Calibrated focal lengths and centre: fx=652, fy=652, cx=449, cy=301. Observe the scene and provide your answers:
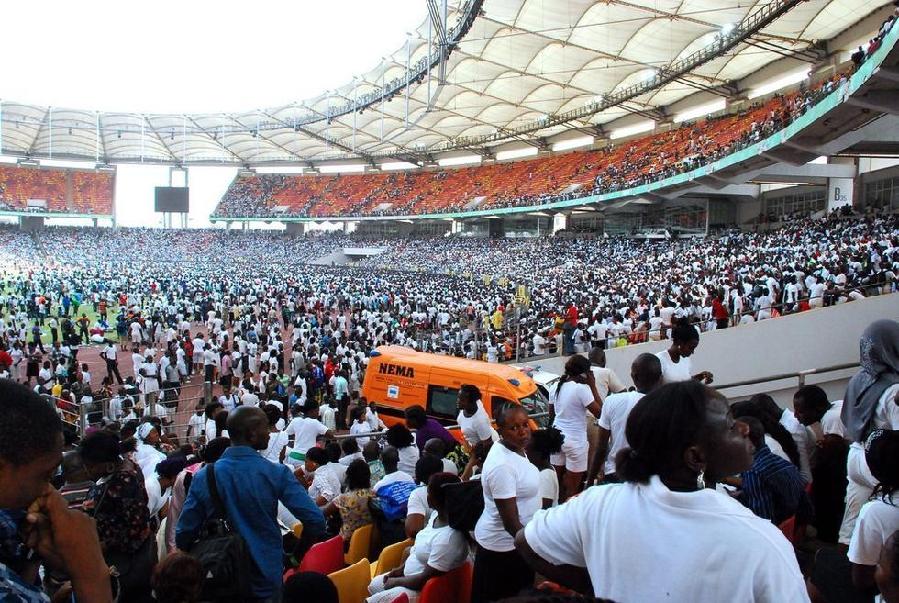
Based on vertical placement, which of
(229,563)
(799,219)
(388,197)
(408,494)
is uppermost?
(388,197)

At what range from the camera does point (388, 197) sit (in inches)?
2292

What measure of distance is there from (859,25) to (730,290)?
62.8ft

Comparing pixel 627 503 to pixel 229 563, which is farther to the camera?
pixel 229 563

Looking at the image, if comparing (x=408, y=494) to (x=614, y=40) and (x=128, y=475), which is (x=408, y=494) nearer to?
(x=128, y=475)

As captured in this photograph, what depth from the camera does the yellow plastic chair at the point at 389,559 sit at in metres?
3.88

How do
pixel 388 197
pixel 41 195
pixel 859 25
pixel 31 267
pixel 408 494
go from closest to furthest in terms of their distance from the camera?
pixel 408 494, pixel 859 25, pixel 31 267, pixel 388 197, pixel 41 195

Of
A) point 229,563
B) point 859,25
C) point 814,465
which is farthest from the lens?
point 859,25

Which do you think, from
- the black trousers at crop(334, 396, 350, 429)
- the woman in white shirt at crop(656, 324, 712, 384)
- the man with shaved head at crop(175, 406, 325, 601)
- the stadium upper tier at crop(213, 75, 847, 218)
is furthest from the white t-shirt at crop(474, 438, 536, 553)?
the stadium upper tier at crop(213, 75, 847, 218)

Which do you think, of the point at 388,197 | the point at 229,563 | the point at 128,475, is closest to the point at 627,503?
the point at 229,563

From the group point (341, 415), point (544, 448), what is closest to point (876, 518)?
point (544, 448)

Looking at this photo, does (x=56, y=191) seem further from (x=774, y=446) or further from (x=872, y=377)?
(x=872, y=377)

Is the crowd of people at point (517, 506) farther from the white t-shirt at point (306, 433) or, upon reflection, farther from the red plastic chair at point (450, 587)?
the white t-shirt at point (306, 433)

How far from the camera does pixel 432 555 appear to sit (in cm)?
335

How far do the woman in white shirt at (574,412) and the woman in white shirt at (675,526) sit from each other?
322 centimetres
